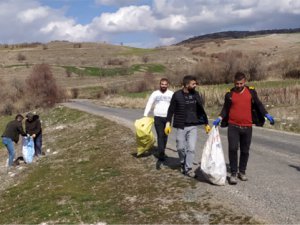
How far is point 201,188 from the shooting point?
9.59 meters

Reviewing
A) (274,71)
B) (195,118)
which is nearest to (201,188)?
(195,118)

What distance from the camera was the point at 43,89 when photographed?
181ft

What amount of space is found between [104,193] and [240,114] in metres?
3.46

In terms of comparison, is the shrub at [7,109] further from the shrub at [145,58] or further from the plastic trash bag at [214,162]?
the shrub at [145,58]

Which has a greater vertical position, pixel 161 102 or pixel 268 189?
pixel 161 102

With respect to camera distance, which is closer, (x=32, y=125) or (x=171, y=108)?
(x=171, y=108)

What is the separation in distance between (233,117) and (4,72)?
72.9m

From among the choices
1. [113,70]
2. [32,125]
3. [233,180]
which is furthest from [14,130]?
[113,70]

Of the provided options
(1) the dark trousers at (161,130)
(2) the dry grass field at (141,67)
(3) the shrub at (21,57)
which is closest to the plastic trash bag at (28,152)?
(1) the dark trousers at (161,130)

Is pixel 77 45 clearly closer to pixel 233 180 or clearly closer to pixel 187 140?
pixel 187 140

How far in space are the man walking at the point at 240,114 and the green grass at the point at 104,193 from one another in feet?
3.96

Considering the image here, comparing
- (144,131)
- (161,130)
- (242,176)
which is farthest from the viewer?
(144,131)

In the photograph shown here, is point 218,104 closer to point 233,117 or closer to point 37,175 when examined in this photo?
point 37,175

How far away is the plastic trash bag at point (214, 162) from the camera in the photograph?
9.46 meters
